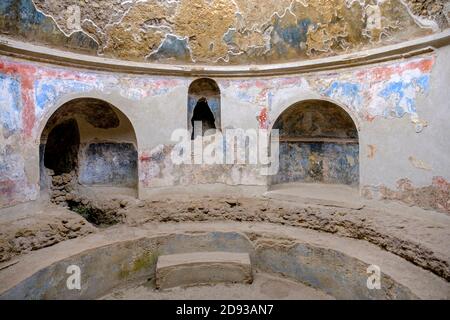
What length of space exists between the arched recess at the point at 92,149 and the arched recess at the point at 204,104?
158 centimetres

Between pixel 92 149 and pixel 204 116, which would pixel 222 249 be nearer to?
pixel 204 116

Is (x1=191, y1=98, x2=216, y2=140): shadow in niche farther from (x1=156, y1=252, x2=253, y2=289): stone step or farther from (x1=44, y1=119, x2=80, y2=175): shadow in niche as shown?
(x1=156, y1=252, x2=253, y2=289): stone step

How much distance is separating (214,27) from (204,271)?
5.08 m

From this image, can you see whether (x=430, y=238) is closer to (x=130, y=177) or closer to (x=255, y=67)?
(x=255, y=67)

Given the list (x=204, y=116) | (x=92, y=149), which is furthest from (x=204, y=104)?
(x=92, y=149)

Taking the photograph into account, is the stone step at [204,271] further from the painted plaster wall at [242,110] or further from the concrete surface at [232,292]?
the painted plaster wall at [242,110]

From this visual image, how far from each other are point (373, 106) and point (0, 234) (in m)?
6.73

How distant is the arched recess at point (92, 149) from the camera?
7211 millimetres

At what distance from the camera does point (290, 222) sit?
6.42m

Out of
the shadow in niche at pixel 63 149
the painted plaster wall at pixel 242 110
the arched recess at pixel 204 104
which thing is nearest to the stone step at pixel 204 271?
the painted plaster wall at pixel 242 110

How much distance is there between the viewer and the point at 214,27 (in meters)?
6.84

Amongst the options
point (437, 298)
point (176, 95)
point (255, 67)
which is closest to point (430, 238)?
point (437, 298)

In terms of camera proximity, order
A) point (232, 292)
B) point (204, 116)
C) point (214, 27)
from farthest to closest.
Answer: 1. point (204, 116)
2. point (214, 27)
3. point (232, 292)

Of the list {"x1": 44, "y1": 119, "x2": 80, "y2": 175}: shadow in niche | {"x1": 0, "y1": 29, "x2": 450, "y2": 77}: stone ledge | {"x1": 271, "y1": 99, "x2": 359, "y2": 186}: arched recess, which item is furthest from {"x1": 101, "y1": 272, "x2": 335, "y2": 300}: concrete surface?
{"x1": 0, "y1": 29, "x2": 450, "y2": 77}: stone ledge
